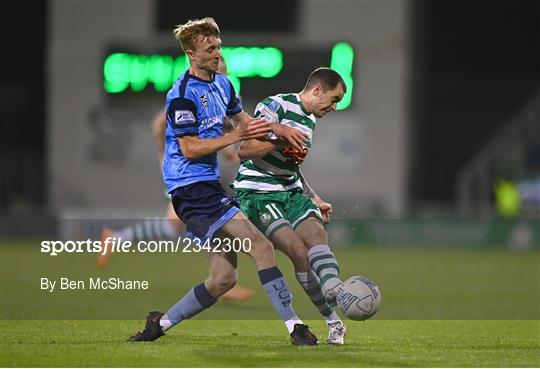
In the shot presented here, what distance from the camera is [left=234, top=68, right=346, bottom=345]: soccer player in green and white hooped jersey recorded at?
24.2ft

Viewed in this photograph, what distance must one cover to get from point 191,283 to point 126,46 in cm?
989

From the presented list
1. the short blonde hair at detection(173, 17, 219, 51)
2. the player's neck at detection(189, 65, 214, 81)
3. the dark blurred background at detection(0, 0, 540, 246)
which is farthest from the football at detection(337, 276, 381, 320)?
the dark blurred background at detection(0, 0, 540, 246)

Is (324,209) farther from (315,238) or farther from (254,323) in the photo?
(254,323)

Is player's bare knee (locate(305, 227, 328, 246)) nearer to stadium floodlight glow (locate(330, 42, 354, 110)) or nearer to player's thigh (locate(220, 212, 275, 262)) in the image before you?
player's thigh (locate(220, 212, 275, 262))

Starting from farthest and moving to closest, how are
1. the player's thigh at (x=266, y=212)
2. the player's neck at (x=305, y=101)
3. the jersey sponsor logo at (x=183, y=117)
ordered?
the player's neck at (x=305, y=101)
the player's thigh at (x=266, y=212)
the jersey sponsor logo at (x=183, y=117)

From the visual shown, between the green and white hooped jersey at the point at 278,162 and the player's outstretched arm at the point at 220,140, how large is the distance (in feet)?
1.75

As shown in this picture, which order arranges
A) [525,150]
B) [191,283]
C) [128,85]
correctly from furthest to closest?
[525,150] < [128,85] < [191,283]

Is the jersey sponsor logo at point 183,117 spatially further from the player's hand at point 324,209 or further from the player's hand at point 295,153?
the player's hand at point 324,209

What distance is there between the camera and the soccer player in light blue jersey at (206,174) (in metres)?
7.00

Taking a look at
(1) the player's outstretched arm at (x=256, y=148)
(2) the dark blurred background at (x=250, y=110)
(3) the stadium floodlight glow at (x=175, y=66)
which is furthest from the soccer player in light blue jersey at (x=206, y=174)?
(3) the stadium floodlight glow at (x=175, y=66)

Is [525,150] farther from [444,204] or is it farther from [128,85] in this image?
[128,85]

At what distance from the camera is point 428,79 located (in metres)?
30.1

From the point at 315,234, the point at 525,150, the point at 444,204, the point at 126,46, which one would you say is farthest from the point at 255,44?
the point at 315,234

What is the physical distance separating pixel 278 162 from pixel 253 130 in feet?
2.57
